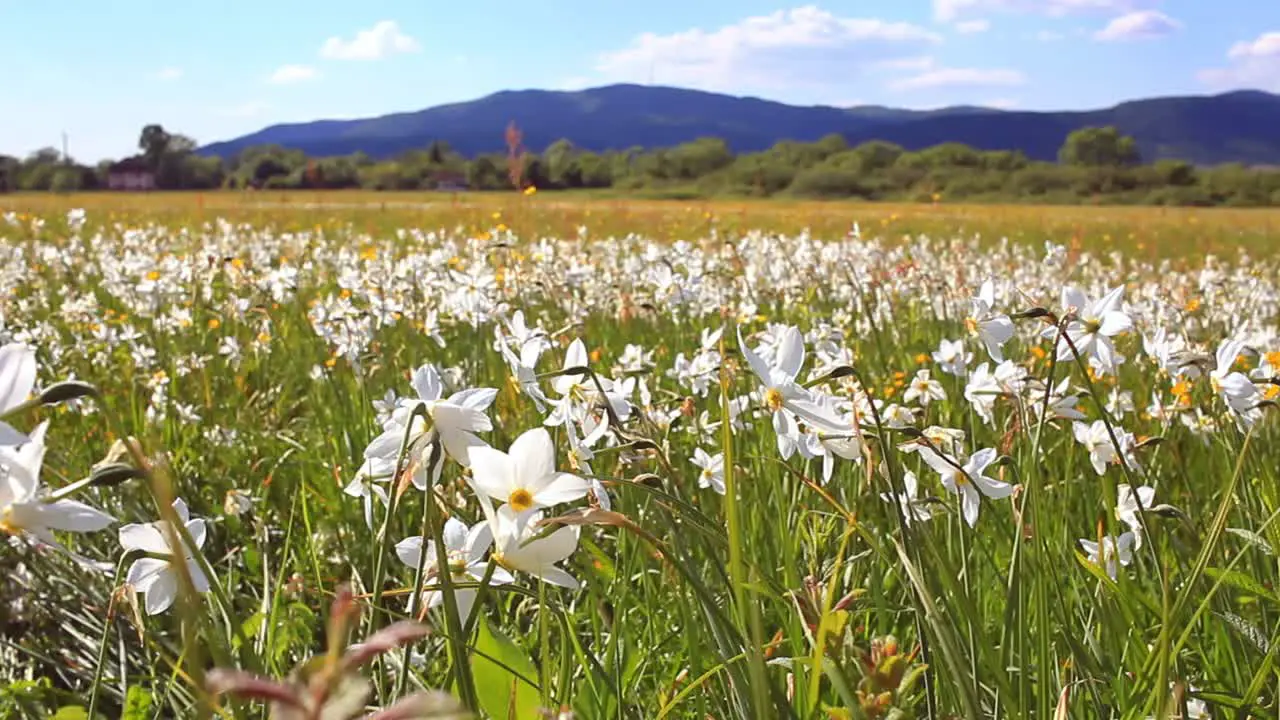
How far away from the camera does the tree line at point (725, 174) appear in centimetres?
5400

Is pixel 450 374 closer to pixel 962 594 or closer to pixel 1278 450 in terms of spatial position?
pixel 962 594

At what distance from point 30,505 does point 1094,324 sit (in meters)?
1.87

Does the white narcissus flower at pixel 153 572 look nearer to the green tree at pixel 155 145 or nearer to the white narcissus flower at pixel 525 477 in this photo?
the white narcissus flower at pixel 525 477

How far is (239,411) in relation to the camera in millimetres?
4078

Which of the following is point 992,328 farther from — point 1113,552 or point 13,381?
point 13,381

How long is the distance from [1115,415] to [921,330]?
2294mm

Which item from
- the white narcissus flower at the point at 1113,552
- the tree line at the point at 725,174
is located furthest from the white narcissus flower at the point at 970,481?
the tree line at the point at 725,174

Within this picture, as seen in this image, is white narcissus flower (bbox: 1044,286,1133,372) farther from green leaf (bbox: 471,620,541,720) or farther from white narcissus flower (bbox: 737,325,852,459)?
green leaf (bbox: 471,620,541,720)

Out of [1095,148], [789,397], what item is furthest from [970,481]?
[1095,148]

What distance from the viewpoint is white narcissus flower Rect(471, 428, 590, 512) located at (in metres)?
1.07

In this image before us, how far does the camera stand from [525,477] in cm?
109

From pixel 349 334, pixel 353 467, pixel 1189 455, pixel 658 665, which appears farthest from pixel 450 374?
pixel 1189 455

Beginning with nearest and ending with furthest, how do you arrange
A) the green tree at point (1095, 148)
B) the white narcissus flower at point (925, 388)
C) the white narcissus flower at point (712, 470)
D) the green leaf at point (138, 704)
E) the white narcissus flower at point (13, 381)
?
the white narcissus flower at point (13, 381), the green leaf at point (138, 704), the white narcissus flower at point (712, 470), the white narcissus flower at point (925, 388), the green tree at point (1095, 148)

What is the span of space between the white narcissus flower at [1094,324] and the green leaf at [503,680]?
1.17 metres
